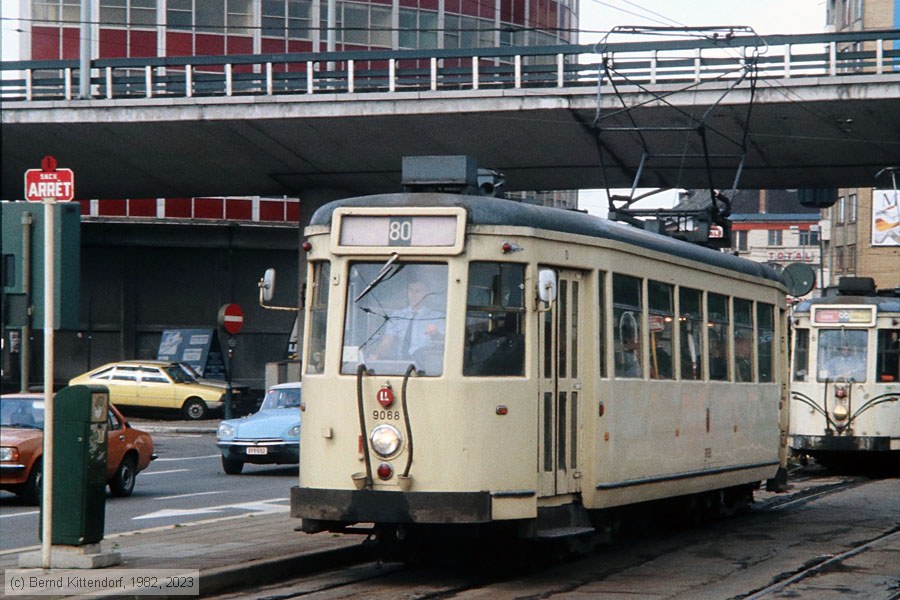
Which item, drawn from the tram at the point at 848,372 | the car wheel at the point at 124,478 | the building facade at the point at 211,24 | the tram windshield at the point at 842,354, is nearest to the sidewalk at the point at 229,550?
the car wheel at the point at 124,478

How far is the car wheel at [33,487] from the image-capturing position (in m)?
17.8

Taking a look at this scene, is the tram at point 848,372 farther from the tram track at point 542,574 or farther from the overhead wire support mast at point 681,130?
the tram track at point 542,574

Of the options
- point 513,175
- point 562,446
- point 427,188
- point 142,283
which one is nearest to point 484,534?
point 562,446

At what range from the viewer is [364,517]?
1059 cm

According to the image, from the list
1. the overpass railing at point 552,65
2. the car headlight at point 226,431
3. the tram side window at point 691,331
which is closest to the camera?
the tram side window at point 691,331

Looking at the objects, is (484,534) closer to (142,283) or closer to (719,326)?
(719,326)

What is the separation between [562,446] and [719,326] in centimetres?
377

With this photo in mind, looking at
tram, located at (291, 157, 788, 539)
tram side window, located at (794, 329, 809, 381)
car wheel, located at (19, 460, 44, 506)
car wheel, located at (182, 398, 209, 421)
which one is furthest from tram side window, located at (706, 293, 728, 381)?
car wheel, located at (182, 398, 209, 421)

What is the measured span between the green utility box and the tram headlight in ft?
50.6

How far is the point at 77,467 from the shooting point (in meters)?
10.8

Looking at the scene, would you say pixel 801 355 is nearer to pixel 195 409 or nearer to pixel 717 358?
pixel 717 358

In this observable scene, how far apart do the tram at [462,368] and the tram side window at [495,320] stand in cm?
1

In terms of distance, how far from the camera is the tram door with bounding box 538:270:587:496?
441 inches

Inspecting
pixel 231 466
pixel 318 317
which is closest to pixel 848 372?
pixel 231 466
